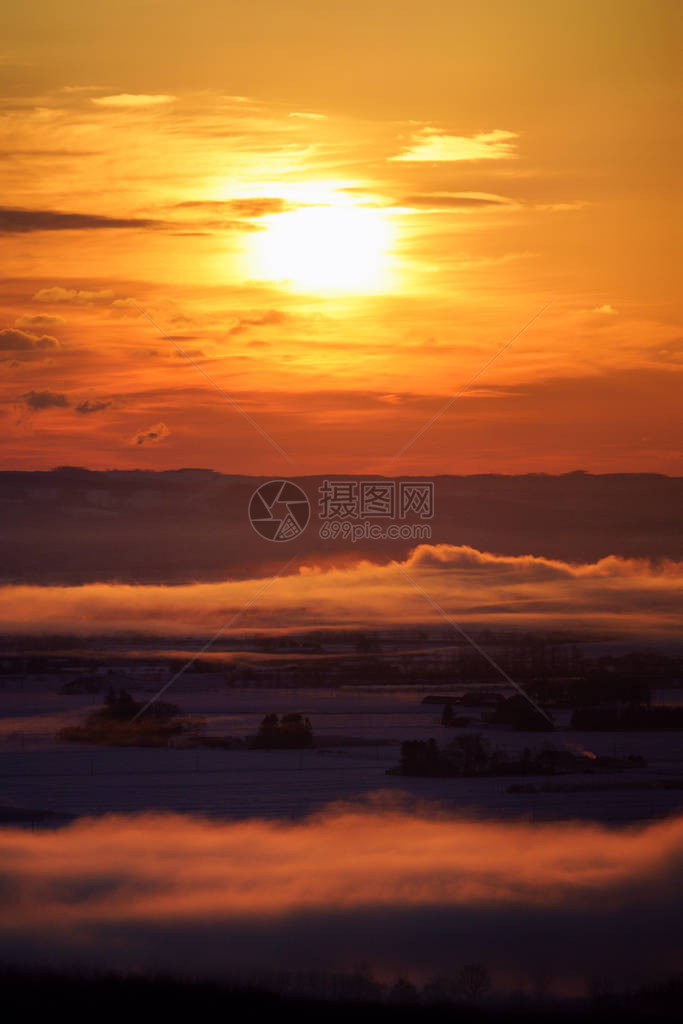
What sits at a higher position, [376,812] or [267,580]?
[267,580]

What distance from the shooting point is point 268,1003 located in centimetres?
1445

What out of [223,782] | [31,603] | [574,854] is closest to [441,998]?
[574,854]

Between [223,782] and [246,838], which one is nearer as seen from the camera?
[246,838]

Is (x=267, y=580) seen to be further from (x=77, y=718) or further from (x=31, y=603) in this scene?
(x=77, y=718)

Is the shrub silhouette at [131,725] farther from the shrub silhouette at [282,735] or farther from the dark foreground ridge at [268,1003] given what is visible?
the dark foreground ridge at [268,1003]

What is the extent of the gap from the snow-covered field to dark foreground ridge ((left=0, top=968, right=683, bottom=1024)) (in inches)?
315

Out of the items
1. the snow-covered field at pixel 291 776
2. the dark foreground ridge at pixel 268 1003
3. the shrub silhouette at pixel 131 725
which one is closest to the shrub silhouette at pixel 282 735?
the snow-covered field at pixel 291 776

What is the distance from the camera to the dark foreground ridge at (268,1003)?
14.2 metres

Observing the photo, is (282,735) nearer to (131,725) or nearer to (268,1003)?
(131,725)

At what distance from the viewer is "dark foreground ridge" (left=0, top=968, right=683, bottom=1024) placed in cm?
1425

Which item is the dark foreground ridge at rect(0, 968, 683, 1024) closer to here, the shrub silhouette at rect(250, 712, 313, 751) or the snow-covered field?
the snow-covered field

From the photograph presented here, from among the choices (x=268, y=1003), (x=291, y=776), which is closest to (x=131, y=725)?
(x=291, y=776)

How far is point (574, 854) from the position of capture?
20375mm

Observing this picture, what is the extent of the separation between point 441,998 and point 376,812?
8.23 m
